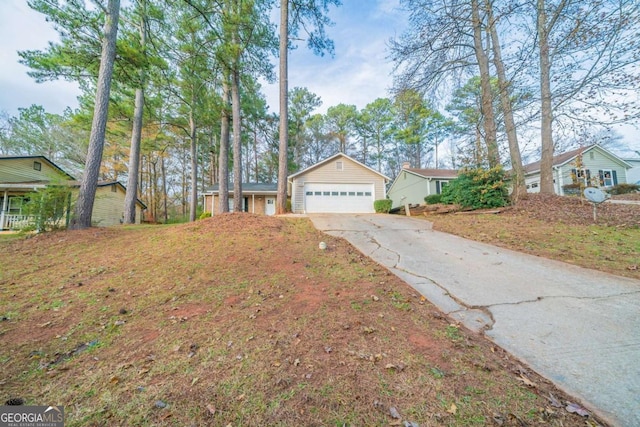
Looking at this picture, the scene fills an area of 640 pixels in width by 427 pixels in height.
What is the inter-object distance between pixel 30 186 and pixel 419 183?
80.5 feet

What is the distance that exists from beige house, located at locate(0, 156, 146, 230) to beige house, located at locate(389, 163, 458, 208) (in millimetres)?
19980

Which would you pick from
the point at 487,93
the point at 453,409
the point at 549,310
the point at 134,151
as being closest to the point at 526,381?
the point at 453,409

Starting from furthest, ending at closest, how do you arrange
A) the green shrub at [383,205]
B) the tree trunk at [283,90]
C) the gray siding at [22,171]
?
the green shrub at [383,205], the gray siding at [22,171], the tree trunk at [283,90]

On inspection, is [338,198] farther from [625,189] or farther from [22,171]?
[22,171]

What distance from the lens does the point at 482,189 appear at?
372 inches

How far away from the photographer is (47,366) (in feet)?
6.44

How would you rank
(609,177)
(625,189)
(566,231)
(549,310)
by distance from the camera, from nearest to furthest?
(549,310) → (566,231) → (625,189) → (609,177)

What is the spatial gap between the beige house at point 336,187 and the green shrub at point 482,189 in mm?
5471

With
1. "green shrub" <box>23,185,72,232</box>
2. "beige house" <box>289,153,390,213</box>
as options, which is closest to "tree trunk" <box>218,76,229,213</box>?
"beige house" <box>289,153,390,213</box>

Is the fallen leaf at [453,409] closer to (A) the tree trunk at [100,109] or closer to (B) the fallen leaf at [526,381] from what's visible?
(B) the fallen leaf at [526,381]

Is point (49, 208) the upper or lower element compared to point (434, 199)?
lower

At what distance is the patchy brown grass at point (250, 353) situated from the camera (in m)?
1.52

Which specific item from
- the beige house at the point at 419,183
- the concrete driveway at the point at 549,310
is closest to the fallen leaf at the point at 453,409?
the concrete driveway at the point at 549,310

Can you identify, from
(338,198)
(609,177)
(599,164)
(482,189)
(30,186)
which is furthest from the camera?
(609,177)
